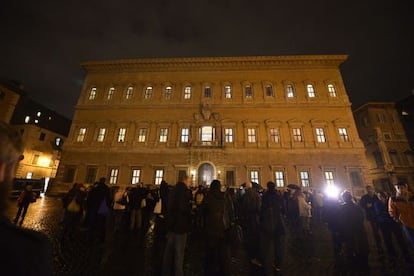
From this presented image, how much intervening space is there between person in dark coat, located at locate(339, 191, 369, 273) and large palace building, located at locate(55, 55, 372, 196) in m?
12.2

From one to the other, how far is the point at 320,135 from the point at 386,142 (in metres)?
14.4

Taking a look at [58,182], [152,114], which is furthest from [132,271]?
[58,182]

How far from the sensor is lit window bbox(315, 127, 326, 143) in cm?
1816

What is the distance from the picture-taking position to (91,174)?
59.8 ft

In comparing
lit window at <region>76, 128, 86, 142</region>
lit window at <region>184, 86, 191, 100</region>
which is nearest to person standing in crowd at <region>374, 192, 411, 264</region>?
lit window at <region>184, 86, 191, 100</region>

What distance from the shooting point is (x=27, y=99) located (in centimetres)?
2928

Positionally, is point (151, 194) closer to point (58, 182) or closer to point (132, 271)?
point (132, 271)

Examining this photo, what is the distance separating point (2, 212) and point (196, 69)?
22458mm

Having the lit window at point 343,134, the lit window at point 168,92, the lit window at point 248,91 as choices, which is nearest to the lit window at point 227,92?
the lit window at point 248,91

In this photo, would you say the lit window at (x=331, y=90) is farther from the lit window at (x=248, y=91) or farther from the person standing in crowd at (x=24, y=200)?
the person standing in crowd at (x=24, y=200)

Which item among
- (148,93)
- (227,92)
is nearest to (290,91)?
(227,92)

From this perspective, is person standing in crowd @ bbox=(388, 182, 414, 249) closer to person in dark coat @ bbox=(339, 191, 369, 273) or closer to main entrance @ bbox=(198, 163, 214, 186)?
person in dark coat @ bbox=(339, 191, 369, 273)

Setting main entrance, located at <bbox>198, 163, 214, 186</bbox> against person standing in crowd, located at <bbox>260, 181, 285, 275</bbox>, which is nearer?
person standing in crowd, located at <bbox>260, 181, 285, 275</bbox>

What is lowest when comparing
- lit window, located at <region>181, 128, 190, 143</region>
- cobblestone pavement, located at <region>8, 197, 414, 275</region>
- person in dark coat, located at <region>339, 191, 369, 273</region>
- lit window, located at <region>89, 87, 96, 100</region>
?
cobblestone pavement, located at <region>8, 197, 414, 275</region>
